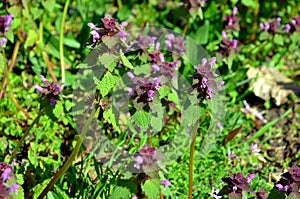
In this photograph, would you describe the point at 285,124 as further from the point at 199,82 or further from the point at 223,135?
the point at 199,82

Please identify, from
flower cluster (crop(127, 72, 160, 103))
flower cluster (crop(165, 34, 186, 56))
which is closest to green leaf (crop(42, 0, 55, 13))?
flower cluster (crop(165, 34, 186, 56))

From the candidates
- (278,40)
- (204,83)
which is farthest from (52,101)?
(278,40)

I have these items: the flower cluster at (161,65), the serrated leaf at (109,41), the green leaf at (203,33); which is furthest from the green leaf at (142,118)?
the green leaf at (203,33)

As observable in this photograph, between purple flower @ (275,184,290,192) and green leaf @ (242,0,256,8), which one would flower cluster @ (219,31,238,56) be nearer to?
green leaf @ (242,0,256,8)

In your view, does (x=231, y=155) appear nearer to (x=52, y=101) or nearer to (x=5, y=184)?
(x=52, y=101)

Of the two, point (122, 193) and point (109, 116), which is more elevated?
point (109, 116)

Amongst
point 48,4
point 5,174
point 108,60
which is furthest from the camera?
point 48,4

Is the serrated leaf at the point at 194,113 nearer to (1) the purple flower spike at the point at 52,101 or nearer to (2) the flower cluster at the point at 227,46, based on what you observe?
(1) the purple flower spike at the point at 52,101

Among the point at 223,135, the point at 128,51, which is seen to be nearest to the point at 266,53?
the point at 223,135
